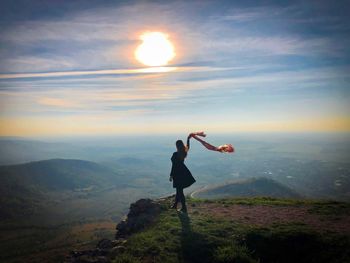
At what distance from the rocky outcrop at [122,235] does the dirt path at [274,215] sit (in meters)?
2.95

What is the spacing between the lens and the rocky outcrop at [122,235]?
16.1 metres

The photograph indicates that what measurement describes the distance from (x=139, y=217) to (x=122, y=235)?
1585 mm

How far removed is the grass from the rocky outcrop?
1057mm

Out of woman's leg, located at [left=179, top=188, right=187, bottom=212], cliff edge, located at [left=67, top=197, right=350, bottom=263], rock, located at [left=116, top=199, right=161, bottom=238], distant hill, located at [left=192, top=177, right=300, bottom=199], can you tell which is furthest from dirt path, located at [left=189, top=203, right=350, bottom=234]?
distant hill, located at [left=192, top=177, right=300, bottom=199]

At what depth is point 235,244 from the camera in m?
15.2

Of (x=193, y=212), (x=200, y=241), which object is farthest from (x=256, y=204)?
(x=200, y=241)

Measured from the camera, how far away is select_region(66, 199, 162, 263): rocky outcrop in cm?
1609

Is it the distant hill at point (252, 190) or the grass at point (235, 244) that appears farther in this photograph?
the distant hill at point (252, 190)

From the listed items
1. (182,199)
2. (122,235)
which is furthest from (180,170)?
(122,235)

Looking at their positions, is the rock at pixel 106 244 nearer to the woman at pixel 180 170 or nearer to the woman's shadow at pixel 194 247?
the woman's shadow at pixel 194 247

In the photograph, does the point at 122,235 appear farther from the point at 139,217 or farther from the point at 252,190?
the point at 252,190

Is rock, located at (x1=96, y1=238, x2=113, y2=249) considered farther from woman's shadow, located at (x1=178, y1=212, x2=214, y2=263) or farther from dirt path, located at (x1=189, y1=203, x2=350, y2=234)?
dirt path, located at (x1=189, y1=203, x2=350, y2=234)

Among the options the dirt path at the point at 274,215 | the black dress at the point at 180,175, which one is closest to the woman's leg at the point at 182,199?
the black dress at the point at 180,175

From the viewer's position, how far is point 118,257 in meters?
14.7
